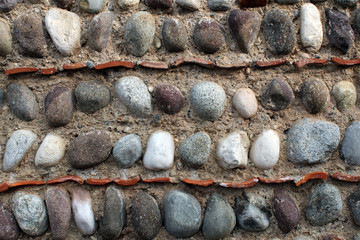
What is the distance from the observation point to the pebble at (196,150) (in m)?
0.99

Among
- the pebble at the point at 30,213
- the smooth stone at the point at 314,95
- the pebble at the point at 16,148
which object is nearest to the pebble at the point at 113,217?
the pebble at the point at 30,213

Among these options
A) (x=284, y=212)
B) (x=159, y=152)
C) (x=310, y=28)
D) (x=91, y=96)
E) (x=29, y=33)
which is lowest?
(x=284, y=212)

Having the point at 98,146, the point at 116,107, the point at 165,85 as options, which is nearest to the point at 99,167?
the point at 98,146

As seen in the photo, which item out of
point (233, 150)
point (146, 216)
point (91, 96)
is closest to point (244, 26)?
point (233, 150)

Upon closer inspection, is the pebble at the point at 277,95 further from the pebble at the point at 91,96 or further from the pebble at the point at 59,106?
the pebble at the point at 59,106

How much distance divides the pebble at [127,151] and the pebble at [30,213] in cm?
24

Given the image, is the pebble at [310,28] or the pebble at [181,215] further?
the pebble at [310,28]

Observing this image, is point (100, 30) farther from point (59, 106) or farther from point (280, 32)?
point (280, 32)

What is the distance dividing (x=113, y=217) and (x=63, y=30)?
546 millimetres

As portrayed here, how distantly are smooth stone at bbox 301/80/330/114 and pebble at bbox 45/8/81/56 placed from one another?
686 mm

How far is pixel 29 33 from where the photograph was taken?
0.99m

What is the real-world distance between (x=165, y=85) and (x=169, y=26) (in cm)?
17

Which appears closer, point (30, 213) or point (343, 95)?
point (30, 213)

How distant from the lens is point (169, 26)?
102 centimetres
